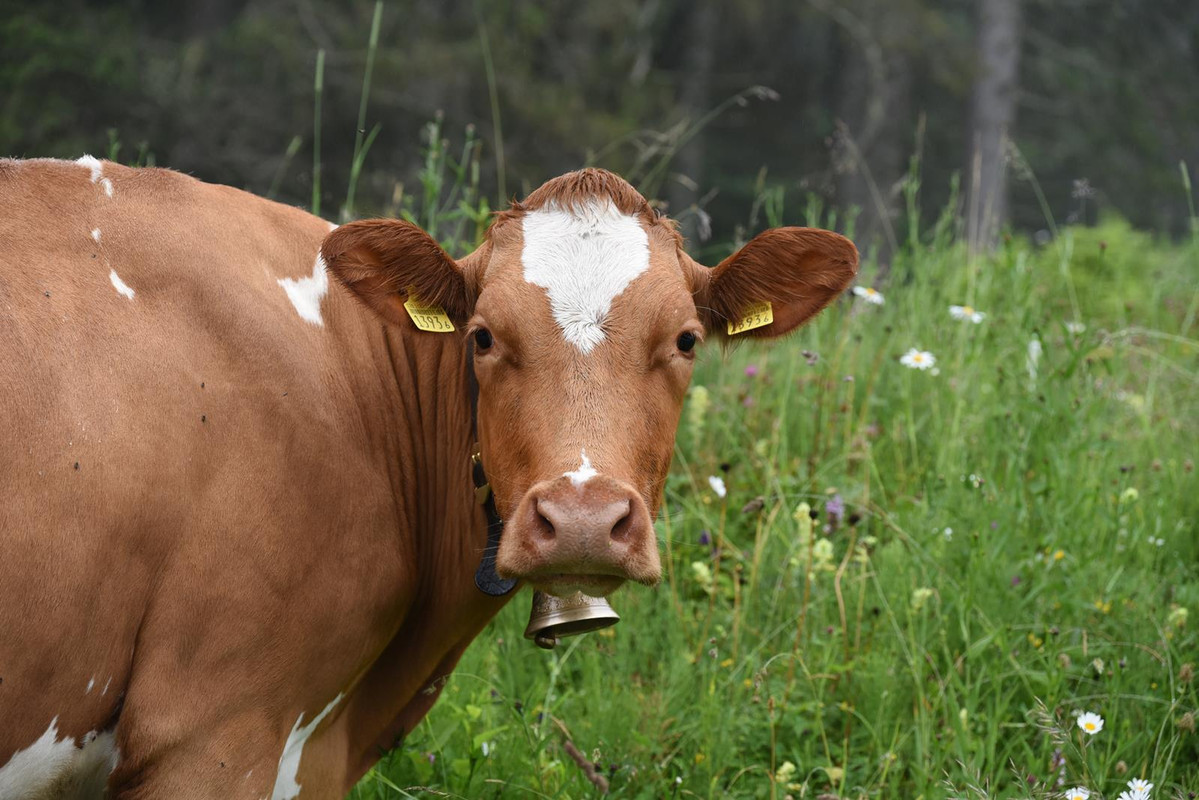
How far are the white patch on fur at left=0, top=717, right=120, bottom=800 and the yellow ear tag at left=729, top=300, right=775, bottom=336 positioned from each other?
1873mm

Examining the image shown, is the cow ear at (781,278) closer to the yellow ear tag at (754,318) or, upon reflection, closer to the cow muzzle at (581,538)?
the yellow ear tag at (754,318)

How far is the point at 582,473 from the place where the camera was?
2.44m

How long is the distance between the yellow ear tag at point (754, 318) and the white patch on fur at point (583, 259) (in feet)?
1.54

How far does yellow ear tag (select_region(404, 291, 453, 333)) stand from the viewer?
302 cm

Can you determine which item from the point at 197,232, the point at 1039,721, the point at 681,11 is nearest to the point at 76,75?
the point at 681,11

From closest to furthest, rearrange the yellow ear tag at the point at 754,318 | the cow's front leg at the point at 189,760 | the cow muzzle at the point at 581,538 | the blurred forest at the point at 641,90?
1. the cow muzzle at the point at 581,538
2. the cow's front leg at the point at 189,760
3. the yellow ear tag at the point at 754,318
4. the blurred forest at the point at 641,90

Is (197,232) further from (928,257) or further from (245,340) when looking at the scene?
(928,257)

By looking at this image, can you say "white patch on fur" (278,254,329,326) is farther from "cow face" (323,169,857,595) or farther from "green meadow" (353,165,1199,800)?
"green meadow" (353,165,1199,800)

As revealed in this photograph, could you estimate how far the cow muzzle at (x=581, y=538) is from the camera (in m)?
2.37

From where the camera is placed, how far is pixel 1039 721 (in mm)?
3559

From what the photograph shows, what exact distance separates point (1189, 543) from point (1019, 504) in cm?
74

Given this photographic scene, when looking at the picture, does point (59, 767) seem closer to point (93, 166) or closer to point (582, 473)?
point (582, 473)

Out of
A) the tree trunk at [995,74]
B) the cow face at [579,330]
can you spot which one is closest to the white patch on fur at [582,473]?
the cow face at [579,330]

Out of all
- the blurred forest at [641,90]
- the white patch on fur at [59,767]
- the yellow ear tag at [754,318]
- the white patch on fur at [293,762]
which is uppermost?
the yellow ear tag at [754,318]
